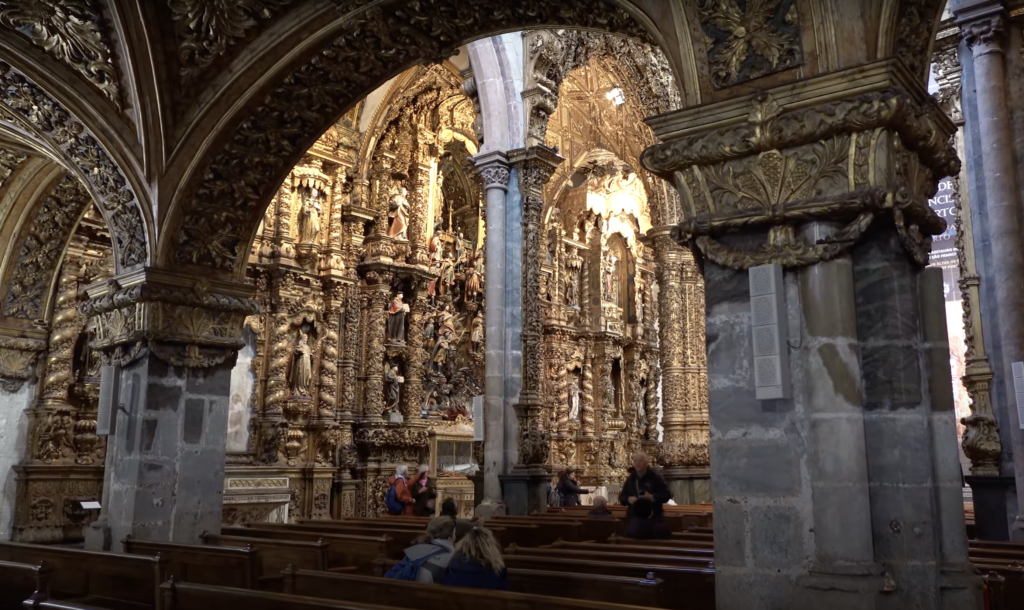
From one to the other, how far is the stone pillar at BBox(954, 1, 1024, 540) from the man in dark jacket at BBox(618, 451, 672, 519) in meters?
3.81

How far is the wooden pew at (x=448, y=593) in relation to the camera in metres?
3.97

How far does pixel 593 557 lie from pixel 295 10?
5.52 m

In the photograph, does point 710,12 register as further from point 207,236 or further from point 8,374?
point 8,374

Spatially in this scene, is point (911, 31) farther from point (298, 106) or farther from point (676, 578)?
point (298, 106)

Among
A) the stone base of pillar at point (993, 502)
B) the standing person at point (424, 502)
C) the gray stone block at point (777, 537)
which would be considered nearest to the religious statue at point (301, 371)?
the standing person at point (424, 502)

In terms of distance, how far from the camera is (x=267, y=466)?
1421 cm

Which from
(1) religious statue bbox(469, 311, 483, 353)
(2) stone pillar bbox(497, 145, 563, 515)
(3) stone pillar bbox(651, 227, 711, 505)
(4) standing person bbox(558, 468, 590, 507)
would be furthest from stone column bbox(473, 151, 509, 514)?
(1) religious statue bbox(469, 311, 483, 353)

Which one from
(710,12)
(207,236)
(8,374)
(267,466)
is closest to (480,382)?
→ (267,466)

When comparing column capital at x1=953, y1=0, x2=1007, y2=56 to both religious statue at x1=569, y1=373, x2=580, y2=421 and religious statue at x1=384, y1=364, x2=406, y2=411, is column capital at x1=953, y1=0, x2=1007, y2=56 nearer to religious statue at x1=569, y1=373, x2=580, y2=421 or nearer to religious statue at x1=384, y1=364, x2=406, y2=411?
religious statue at x1=384, y1=364, x2=406, y2=411

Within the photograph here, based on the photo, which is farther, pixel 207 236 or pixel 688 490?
pixel 688 490

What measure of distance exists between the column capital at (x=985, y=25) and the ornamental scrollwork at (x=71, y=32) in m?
9.23

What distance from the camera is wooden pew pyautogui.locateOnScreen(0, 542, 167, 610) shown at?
566cm

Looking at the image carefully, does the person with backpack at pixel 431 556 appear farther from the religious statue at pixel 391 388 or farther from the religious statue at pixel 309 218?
the religious statue at pixel 391 388

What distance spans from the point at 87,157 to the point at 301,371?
6.44 metres
